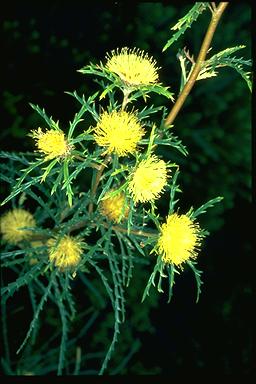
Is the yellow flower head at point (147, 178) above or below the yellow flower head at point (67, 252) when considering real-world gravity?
above

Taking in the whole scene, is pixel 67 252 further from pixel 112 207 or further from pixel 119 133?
pixel 119 133

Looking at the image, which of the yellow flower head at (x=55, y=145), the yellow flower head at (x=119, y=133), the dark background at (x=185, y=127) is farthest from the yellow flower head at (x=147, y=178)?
the dark background at (x=185, y=127)

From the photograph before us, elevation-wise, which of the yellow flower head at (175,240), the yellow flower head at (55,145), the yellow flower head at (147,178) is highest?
the yellow flower head at (55,145)

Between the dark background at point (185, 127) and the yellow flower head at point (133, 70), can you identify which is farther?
the dark background at point (185, 127)

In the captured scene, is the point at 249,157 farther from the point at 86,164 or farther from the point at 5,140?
the point at 86,164

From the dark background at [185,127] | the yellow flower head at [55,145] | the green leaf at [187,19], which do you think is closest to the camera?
the green leaf at [187,19]

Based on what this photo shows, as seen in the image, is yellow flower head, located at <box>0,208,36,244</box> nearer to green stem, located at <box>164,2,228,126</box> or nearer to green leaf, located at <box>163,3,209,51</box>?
green stem, located at <box>164,2,228,126</box>

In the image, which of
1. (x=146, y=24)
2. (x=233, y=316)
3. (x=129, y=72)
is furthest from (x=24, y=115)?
(x=233, y=316)

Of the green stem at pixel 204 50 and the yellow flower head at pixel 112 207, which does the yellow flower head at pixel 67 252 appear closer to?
the yellow flower head at pixel 112 207
